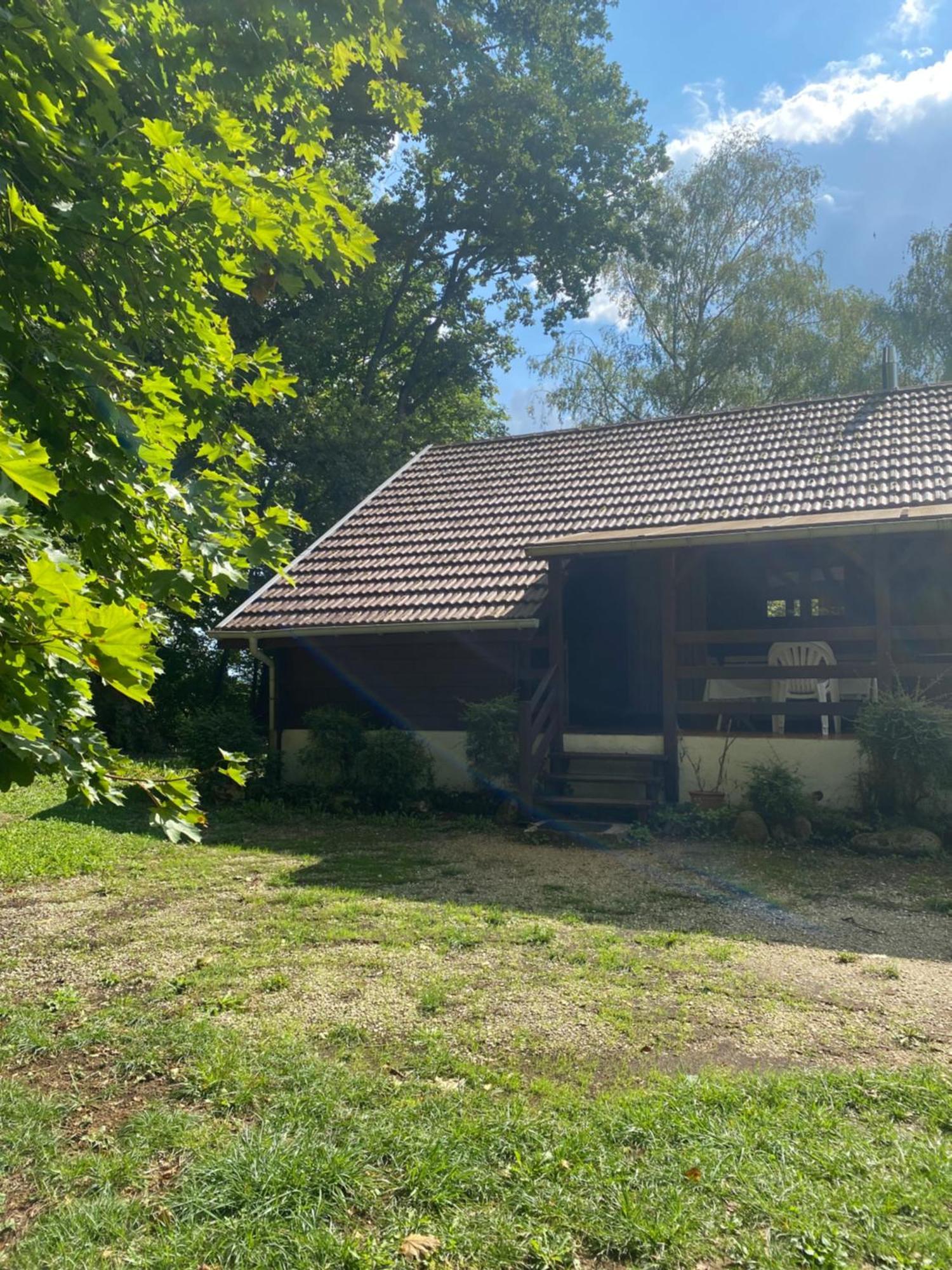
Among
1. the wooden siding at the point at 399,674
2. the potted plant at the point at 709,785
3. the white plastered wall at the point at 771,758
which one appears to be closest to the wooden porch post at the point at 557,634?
the wooden siding at the point at 399,674

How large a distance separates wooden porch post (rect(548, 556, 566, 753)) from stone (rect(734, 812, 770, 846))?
2.48 m

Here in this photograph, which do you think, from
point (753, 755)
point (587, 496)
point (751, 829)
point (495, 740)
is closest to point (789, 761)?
point (753, 755)

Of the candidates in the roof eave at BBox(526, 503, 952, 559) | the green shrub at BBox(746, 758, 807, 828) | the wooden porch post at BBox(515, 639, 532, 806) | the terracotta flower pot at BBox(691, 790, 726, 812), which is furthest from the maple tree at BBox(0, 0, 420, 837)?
the terracotta flower pot at BBox(691, 790, 726, 812)

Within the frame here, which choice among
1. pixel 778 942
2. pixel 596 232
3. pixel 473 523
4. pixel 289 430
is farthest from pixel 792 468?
pixel 596 232

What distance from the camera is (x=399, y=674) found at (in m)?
12.0

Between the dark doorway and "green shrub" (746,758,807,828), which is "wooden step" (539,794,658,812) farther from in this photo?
the dark doorway

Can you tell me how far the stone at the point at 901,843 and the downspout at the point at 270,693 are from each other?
743 centimetres

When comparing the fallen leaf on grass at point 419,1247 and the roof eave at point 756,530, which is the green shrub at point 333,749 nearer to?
the roof eave at point 756,530

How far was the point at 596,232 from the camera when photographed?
25312mm

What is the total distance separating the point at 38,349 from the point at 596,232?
25489 millimetres

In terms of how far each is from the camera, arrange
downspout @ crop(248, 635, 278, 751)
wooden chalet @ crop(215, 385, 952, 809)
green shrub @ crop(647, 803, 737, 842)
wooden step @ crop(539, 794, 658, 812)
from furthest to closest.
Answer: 1. downspout @ crop(248, 635, 278, 751)
2. wooden chalet @ crop(215, 385, 952, 809)
3. wooden step @ crop(539, 794, 658, 812)
4. green shrub @ crop(647, 803, 737, 842)

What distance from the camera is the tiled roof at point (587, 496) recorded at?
10834 mm

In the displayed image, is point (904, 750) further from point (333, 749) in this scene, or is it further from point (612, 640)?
point (333, 749)

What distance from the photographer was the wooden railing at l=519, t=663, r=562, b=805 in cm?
984
